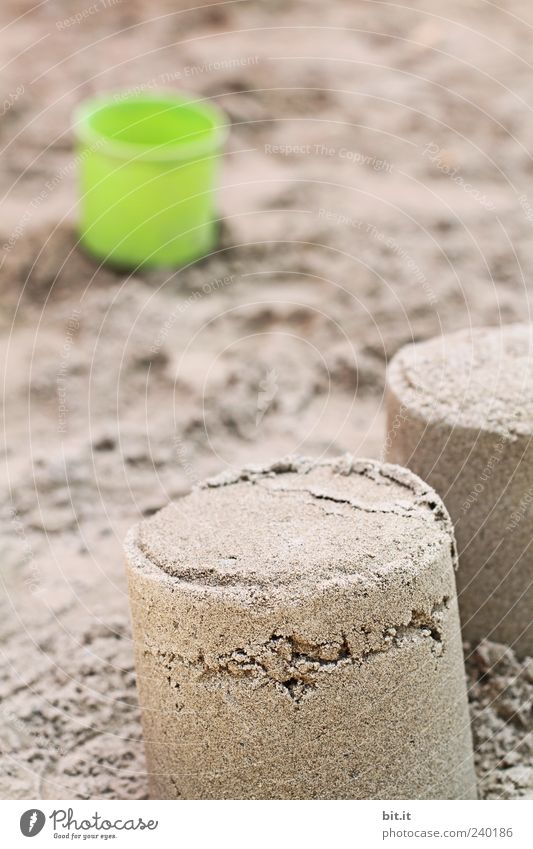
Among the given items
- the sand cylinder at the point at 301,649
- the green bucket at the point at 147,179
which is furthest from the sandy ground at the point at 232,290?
the sand cylinder at the point at 301,649

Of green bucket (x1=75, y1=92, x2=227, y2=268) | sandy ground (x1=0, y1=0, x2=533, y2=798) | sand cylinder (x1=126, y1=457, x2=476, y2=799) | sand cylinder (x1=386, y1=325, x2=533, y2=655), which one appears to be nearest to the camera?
sand cylinder (x1=126, y1=457, x2=476, y2=799)

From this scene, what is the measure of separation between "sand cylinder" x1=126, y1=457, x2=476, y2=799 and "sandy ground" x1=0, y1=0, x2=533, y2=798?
25 cm

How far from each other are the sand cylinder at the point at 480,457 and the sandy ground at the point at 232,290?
10 centimetres

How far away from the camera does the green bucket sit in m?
2.66

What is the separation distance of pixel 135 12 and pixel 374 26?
0.83m

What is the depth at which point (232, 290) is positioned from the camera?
271cm

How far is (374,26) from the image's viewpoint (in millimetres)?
3834

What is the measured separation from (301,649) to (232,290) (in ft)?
5.27

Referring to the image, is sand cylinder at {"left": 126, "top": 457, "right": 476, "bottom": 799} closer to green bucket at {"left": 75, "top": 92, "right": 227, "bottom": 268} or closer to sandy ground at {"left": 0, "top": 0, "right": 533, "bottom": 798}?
sandy ground at {"left": 0, "top": 0, "right": 533, "bottom": 798}

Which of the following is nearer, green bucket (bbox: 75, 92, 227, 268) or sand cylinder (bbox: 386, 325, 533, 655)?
sand cylinder (bbox: 386, 325, 533, 655)

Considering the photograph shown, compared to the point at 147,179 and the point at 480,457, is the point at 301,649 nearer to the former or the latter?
the point at 480,457

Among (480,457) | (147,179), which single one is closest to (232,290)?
(147,179)

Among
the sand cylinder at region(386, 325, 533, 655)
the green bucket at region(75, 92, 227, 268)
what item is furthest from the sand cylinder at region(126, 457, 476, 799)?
the green bucket at region(75, 92, 227, 268)

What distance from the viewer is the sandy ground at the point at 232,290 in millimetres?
1689
